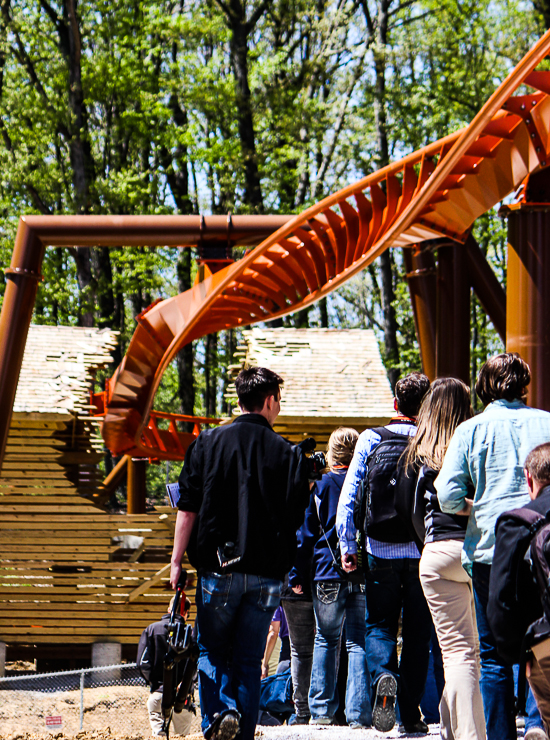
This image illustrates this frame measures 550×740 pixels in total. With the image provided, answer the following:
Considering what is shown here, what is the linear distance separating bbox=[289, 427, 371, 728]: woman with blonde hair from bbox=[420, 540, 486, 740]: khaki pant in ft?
4.03

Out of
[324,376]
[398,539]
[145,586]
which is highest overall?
[324,376]

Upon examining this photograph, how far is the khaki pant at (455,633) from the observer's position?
4.10m

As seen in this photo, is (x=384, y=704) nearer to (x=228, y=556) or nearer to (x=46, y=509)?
(x=228, y=556)

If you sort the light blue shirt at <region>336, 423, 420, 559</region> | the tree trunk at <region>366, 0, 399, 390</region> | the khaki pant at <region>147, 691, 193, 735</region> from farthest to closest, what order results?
the tree trunk at <region>366, 0, 399, 390</region> < the khaki pant at <region>147, 691, 193, 735</region> < the light blue shirt at <region>336, 423, 420, 559</region>

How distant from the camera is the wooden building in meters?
13.0

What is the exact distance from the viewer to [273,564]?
13.6 feet

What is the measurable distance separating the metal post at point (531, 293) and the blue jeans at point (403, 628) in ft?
11.9

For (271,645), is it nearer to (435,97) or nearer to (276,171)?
(276,171)

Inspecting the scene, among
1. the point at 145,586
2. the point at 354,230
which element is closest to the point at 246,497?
the point at 354,230

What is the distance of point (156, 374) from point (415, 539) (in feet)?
25.7

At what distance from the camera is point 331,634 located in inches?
218

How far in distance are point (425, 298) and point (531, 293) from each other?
329 centimetres

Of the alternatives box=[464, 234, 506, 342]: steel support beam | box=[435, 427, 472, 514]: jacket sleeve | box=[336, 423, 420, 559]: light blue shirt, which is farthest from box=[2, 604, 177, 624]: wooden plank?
box=[435, 427, 472, 514]: jacket sleeve

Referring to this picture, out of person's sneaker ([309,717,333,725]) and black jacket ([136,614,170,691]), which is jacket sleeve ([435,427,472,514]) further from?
person's sneaker ([309,717,333,725])
